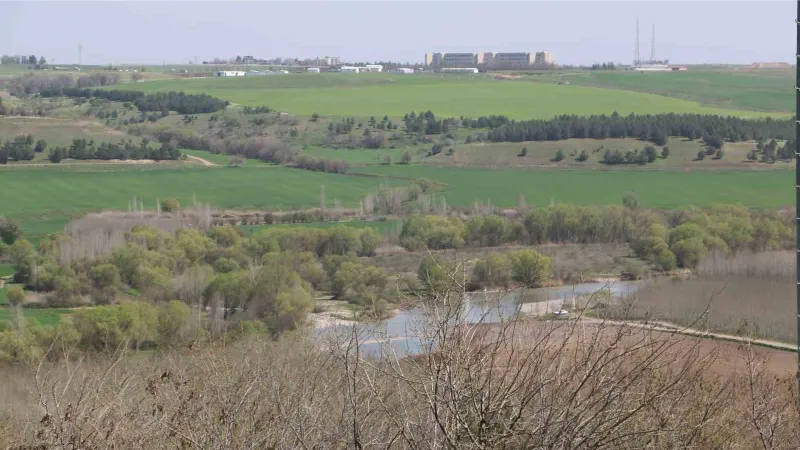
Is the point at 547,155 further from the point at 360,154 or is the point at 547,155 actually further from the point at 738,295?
the point at 738,295

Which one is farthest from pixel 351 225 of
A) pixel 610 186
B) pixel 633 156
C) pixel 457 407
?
pixel 457 407

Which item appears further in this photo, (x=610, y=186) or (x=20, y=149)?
(x=20, y=149)

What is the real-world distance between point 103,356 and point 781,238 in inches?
903

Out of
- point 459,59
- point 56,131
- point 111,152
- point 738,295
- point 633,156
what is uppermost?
point 459,59

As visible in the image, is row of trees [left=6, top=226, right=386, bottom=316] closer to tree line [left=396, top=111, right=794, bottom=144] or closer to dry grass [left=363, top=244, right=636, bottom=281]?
dry grass [left=363, top=244, right=636, bottom=281]

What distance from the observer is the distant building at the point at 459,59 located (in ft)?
420

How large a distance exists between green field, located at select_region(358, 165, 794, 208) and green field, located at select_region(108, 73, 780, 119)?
17.3 m

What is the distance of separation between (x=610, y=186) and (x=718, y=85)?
3485 centimetres

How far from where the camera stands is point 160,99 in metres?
77.4

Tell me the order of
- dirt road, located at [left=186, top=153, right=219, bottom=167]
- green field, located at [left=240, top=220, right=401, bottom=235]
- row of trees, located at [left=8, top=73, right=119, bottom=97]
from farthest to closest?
row of trees, located at [left=8, top=73, right=119, bottom=97] → dirt road, located at [left=186, top=153, right=219, bottom=167] → green field, located at [left=240, top=220, right=401, bottom=235]

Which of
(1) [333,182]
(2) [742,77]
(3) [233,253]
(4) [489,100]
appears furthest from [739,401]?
(2) [742,77]

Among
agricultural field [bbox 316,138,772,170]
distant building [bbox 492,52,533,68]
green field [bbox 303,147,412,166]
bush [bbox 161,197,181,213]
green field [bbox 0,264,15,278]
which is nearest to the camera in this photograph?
green field [bbox 0,264,15,278]

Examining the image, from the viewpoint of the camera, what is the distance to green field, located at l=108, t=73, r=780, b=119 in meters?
71.8

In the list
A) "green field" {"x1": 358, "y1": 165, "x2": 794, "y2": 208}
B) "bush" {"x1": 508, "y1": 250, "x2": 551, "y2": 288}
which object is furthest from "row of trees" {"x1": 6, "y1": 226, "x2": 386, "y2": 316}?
"green field" {"x1": 358, "y1": 165, "x2": 794, "y2": 208}
